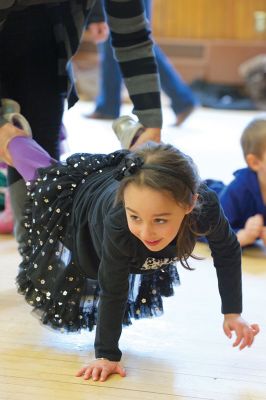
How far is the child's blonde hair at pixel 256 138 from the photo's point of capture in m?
1.95

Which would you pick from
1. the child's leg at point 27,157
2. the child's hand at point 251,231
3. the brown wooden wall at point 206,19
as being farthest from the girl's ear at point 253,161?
the brown wooden wall at point 206,19

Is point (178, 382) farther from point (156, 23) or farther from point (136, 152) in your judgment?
point (156, 23)

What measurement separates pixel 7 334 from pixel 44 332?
2.8 inches

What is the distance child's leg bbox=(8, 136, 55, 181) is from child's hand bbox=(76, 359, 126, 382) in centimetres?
42

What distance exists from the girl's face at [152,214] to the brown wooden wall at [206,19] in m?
3.79

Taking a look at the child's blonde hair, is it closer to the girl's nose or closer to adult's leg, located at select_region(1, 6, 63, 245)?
adult's leg, located at select_region(1, 6, 63, 245)

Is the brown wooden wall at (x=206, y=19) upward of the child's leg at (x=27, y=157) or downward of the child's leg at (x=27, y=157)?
downward

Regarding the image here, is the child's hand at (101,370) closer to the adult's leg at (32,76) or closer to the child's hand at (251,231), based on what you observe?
the adult's leg at (32,76)

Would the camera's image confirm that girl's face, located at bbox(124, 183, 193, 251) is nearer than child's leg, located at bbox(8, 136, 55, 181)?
Yes

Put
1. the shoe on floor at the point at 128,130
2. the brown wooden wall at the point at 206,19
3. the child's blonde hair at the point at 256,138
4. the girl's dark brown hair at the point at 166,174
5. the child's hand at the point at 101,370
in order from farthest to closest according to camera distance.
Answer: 1. the brown wooden wall at the point at 206,19
2. the child's blonde hair at the point at 256,138
3. the shoe on floor at the point at 128,130
4. the child's hand at the point at 101,370
5. the girl's dark brown hair at the point at 166,174

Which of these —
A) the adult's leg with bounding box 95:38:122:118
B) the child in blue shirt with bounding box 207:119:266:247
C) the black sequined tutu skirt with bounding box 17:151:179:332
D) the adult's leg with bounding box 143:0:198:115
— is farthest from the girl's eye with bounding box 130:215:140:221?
the adult's leg with bounding box 95:38:122:118

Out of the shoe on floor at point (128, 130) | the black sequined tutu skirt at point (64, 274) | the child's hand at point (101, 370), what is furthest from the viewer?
the shoe on floor at point (128, 130)

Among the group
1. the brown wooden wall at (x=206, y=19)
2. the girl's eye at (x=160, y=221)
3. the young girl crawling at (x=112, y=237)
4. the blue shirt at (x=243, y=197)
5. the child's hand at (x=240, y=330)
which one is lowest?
the brown wooden wall at (x=206, y=19)

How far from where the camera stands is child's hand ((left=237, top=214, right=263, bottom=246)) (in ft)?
6.46
